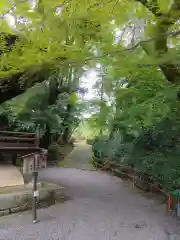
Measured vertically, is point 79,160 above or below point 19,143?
below

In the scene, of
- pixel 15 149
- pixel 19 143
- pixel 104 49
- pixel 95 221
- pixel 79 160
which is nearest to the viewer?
pixel 104 49

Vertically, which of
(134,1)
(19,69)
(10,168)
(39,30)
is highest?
(134,1)

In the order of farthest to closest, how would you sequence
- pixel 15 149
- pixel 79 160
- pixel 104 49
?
1. pixel 79 160
2. pixel 15 149
3. pixel 104 49

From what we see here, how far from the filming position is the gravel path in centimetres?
538

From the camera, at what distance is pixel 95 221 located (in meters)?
6.37

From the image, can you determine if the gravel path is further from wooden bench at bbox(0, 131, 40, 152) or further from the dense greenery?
the dense greenery

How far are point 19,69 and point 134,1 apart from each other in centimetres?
165

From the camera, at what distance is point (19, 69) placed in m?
2.56

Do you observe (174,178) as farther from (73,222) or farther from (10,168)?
(10,168)

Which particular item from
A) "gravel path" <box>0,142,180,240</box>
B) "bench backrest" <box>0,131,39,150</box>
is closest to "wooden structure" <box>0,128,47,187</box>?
"bench backrest" <box>0,131,39,150</box>

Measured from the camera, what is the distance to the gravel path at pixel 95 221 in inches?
212

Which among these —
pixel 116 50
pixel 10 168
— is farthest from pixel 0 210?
pixel 116 50

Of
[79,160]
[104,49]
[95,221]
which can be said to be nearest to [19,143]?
[95,221]

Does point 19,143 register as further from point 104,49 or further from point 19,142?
point 104,49
